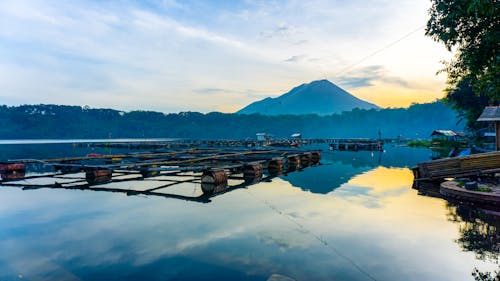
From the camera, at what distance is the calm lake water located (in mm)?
8477

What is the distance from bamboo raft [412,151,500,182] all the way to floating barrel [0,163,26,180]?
117 ft

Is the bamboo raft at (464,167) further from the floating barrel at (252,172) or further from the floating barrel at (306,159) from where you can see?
the floating barrel at (306,159)

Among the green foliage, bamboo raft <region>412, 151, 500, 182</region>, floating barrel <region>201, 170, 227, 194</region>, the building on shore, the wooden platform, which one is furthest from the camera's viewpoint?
the building on shore

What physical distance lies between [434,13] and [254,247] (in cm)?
1879

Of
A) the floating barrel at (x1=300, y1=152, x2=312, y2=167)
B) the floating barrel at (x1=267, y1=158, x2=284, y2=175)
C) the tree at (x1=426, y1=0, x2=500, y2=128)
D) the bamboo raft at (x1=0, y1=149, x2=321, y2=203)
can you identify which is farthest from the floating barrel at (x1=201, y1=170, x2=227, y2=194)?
the floating barrel at (x1=300, y1=152, x2=312, y2=167)

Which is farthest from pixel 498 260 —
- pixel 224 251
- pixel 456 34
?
pixel 456 34

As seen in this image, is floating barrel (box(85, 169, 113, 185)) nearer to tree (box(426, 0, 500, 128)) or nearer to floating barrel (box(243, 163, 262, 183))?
floating barrel (box(243, 163, 262, 183))

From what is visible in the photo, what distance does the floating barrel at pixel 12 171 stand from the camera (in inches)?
1091

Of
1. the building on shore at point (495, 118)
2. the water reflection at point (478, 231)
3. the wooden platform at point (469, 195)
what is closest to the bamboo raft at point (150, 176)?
the water reflection at point (478, 231)

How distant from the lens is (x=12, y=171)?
2884 centimetres

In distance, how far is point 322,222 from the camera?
13258 millimetres

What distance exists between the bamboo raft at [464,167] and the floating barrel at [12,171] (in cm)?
3574

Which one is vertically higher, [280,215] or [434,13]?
[434,13]

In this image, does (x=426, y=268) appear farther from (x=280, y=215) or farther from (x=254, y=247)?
(x=280, y=215)
